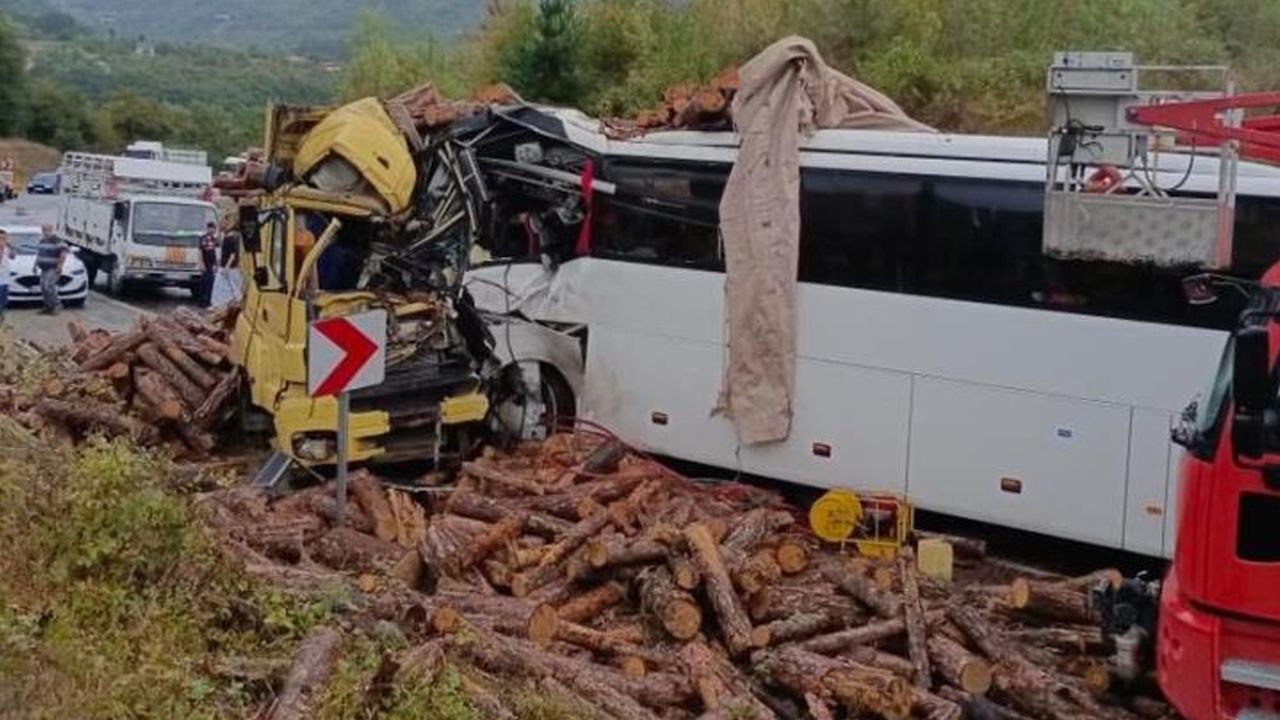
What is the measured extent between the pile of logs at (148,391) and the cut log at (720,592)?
588cm

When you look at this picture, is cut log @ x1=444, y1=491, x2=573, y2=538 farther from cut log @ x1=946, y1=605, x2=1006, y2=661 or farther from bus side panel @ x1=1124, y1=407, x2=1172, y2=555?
bus side panel @ x1=1124, y1=407, x2=1172, y2=555

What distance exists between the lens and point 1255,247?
30.1ft

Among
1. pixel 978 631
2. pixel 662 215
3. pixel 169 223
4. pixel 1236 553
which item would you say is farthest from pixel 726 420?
pixel 169 223

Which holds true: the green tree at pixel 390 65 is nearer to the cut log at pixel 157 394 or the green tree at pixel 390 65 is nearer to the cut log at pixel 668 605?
the cut log at pixel 157 394

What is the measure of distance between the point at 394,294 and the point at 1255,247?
710 centimetres

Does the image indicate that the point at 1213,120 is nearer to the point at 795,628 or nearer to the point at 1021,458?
the point at 1021,458

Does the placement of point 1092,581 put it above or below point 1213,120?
below

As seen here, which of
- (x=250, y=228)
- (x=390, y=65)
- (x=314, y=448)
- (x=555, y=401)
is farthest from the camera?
(x=390, y=65)

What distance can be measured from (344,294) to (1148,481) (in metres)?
6.68

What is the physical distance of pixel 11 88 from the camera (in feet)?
286

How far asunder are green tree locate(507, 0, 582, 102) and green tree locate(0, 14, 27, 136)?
66.7 metres

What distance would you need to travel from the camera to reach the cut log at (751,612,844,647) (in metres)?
8.47

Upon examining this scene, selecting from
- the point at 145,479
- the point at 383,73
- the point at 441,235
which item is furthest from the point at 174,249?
the point at 145,479

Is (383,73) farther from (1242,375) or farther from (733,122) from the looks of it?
(1242,375)
